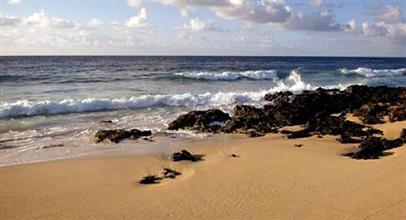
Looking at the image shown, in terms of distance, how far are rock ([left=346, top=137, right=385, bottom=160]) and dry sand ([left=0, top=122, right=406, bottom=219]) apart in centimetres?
31

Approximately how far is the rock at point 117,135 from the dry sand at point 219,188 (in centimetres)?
205

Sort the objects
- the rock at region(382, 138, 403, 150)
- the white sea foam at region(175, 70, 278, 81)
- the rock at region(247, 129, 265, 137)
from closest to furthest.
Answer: the rock at region(382, 138, 403, 150) < the rock at region(247, 129, 265, 137) < the white sea foam at region(175, 70, 278, 81)

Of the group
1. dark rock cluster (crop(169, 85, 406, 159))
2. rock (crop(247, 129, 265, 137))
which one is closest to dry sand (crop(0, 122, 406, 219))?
dark rock cluster (crop(169, 85, 406, 159))

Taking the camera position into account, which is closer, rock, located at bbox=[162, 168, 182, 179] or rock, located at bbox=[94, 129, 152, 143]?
rock, located at bbox=[162, 168, 182, 179]

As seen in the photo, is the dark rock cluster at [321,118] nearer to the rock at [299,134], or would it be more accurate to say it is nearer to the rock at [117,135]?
the rock at [299,134]

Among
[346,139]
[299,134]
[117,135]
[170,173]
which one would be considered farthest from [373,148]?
[117,135]

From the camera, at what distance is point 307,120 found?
16141 millimetres

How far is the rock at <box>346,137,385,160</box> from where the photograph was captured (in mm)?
11188

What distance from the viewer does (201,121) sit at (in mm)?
15922

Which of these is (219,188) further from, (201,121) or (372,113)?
(372,113)

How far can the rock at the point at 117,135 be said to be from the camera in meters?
13.6

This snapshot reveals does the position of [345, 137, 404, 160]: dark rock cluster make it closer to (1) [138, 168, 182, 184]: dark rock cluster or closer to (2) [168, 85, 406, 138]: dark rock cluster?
(2) [168, 85, 406, 138]: dark rock cluster

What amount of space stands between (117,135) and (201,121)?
317cm

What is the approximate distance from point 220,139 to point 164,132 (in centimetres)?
192
